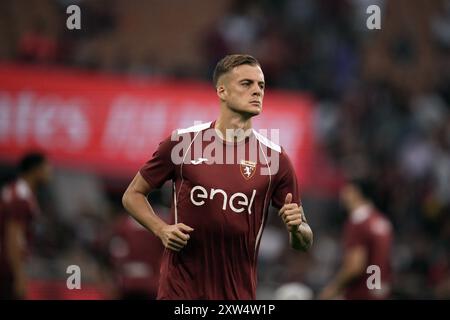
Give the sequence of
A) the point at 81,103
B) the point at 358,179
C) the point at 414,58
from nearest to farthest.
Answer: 1. the point at 358,179
2. the point at 81,103
3. the point at 414,58

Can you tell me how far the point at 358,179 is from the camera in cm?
1110

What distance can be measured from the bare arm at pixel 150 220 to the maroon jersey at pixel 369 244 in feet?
15.0

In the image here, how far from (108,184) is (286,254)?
9.00ft

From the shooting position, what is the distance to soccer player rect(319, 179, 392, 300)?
1048 centimetres

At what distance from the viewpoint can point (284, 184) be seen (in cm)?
651

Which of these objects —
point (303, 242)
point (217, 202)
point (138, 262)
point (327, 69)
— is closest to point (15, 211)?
point (138, 262)

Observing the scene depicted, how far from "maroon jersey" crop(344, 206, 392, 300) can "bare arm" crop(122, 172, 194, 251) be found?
4560 mm

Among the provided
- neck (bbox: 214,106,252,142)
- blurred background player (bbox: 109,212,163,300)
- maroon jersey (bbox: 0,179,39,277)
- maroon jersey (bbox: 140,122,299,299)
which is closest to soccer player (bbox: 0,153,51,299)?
maroon jersey (bbox: 0,179,39,277)

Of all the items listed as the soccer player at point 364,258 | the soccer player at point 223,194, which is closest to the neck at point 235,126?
the soccer player at point 223,194

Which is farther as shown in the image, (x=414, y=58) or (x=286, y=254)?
(x=414, y=58)

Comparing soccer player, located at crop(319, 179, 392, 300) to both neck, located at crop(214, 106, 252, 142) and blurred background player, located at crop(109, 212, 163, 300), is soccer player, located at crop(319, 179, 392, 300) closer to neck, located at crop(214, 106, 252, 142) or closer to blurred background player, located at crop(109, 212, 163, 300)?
blurred background player, located at crop(109, 212, 163, 300)
